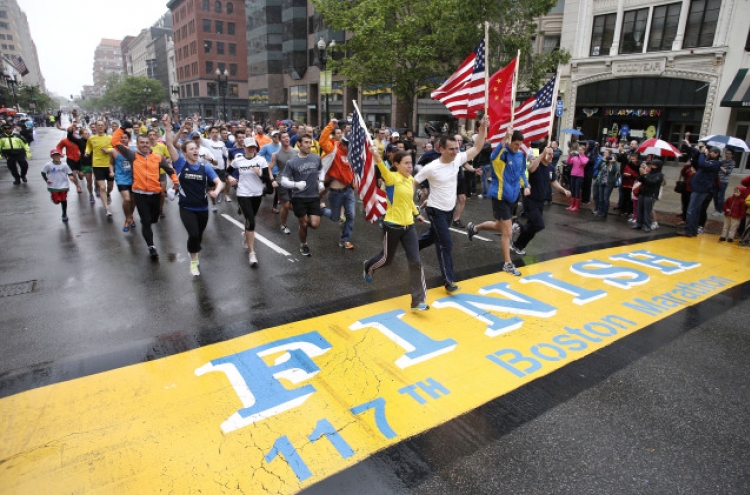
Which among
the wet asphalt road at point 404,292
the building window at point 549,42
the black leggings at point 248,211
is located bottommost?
the wet asphalt road at point 404,292

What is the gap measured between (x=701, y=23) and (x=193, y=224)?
24.7 metres

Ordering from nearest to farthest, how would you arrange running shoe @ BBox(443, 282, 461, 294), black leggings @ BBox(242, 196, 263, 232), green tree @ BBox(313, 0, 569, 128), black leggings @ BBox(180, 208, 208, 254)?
running shoe @ BBox(443, 282, 461, 294)
black leggings @ BBox(180, 208, 208, 254)
black leggings @ BBox(242, 196, 263, 232)
green tree @ BBox(313, 0, 569, 128)

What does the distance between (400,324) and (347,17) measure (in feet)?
66.1

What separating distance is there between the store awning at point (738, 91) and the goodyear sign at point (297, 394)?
721 inches

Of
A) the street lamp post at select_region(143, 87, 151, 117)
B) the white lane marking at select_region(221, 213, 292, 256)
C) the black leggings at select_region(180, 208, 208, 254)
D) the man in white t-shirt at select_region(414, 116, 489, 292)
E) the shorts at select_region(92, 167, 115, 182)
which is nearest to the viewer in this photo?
the man in white t-shirt at select_region(414, 116, 489, 292)

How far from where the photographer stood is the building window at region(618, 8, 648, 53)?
2316cm

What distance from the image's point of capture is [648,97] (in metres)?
23.3

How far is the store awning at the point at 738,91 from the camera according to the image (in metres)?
19.2

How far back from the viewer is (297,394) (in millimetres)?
3867

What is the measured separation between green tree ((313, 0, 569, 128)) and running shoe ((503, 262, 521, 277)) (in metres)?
13.7

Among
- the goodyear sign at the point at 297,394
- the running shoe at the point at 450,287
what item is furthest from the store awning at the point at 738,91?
the running shoe at the point at 450,287

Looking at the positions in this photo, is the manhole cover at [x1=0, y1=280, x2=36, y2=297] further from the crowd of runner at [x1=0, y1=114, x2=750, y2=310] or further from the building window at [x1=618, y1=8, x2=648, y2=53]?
the building window at [x1=618, y1=8, x2=648, y2=53]

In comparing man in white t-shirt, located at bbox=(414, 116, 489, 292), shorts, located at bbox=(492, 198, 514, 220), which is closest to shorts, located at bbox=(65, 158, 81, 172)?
man in white t-shirt, located at bbox=(414, 116, 489, 292)

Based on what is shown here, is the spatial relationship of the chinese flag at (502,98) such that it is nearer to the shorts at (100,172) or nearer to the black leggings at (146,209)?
the black leggings at (146,209)
